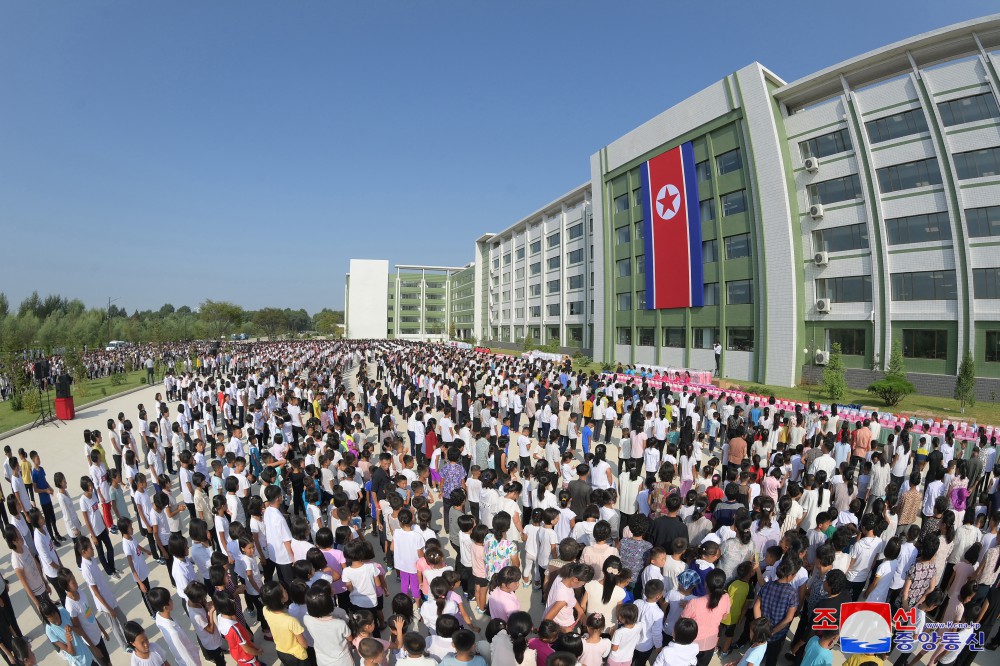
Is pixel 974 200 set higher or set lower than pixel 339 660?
higher

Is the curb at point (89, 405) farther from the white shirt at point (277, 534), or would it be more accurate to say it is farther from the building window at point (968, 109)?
the building window at point (968, 109)

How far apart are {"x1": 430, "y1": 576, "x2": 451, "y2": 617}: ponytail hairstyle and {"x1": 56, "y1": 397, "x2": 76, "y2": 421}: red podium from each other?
19822 mm

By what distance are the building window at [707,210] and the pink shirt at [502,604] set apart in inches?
1067

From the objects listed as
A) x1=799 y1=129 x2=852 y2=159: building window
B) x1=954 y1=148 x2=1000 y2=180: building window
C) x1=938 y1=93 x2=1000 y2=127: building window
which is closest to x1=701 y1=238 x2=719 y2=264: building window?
x1=799 y1=129 x2=852 y2=159: building window

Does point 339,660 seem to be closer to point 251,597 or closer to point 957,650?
point 251,597

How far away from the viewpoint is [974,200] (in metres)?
18.4

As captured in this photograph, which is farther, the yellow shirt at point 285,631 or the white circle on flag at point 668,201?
the white circle on flag at point 668,201

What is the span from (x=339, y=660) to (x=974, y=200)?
2687cm

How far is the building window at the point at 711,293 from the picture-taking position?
2620 cm

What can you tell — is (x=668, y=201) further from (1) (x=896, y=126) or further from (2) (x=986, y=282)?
(2) (x=986, y=282)

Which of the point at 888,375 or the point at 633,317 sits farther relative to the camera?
the point at 633,317

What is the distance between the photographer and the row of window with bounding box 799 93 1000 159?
60.8 ft

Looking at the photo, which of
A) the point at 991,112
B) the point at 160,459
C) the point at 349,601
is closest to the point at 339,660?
the point at 349,601

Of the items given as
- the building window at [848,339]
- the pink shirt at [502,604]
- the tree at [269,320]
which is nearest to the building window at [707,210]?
the building window at [848,339]
